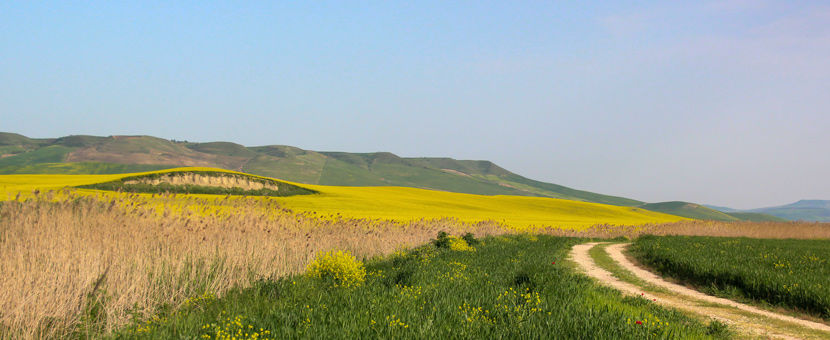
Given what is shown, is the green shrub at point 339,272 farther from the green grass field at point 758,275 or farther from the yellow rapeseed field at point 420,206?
the yellow rapeseed field at point 420,206

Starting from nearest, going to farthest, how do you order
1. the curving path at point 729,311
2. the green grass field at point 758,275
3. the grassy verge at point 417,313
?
the grassy verge at point 417,313
the curving path at point 729,311
the green grass field at point 758,275

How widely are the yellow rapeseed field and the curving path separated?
16784 mm

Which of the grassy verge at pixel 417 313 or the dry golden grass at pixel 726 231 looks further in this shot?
the dry golden grass at pixel 726 231

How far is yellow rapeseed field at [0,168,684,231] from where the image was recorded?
34278 mm

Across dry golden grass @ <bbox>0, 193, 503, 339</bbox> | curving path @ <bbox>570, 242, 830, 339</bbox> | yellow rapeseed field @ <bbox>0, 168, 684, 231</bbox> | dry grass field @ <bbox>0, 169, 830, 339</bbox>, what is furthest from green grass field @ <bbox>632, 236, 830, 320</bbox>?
yellow rapeseed field @ <bbox>0, 168, 684, 231</bbox>

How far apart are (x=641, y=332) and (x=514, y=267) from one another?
584 centimetres

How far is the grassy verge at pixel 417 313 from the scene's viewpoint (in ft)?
16.4

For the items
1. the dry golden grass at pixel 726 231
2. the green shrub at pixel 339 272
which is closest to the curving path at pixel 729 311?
the green shrub at pixel 339 272

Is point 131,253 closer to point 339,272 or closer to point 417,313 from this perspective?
point 339,272

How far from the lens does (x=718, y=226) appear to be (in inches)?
1320

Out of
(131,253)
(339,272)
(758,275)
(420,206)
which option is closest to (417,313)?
(339,272)

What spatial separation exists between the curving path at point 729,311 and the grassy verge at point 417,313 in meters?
1.46

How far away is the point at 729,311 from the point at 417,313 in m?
7.62

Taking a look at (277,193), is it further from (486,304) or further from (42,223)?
(486,304)
